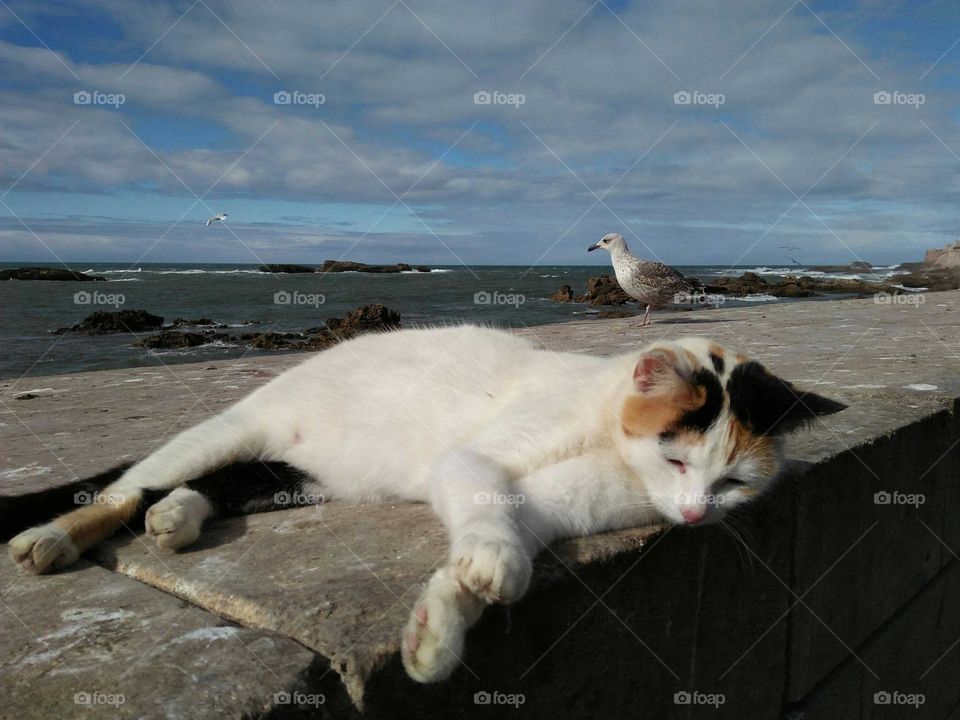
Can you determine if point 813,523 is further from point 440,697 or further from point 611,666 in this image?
point 440,697

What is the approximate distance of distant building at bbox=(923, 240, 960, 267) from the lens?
25.9 meters

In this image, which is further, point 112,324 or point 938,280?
point 938,280

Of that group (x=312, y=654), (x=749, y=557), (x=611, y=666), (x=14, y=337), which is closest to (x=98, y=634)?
(x=312, y=654)

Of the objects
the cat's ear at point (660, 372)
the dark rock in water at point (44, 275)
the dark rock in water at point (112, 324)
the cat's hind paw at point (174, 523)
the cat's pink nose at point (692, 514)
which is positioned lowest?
the cat's pink nose at point (692, 514)

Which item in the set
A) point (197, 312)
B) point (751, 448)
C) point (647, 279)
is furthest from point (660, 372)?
point (197, 312)

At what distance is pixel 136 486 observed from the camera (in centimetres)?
265

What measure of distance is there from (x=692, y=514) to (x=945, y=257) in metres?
31.6

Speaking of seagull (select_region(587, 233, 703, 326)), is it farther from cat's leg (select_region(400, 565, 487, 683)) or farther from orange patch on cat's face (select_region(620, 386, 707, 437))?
cat's leg (select_region(400, 565, 487, 683))

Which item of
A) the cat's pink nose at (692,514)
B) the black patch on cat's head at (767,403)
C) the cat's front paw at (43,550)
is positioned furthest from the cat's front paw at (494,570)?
the cat's front paw at (43,550)

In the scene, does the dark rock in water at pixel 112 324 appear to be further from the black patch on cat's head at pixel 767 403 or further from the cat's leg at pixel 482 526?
the black patch on cat's head at pixel 767 403

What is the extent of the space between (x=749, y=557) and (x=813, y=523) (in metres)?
0.57

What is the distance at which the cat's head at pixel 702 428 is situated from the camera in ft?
7.59

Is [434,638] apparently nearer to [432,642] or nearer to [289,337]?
[432,642]

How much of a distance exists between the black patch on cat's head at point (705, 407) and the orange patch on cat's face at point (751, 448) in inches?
3.0
